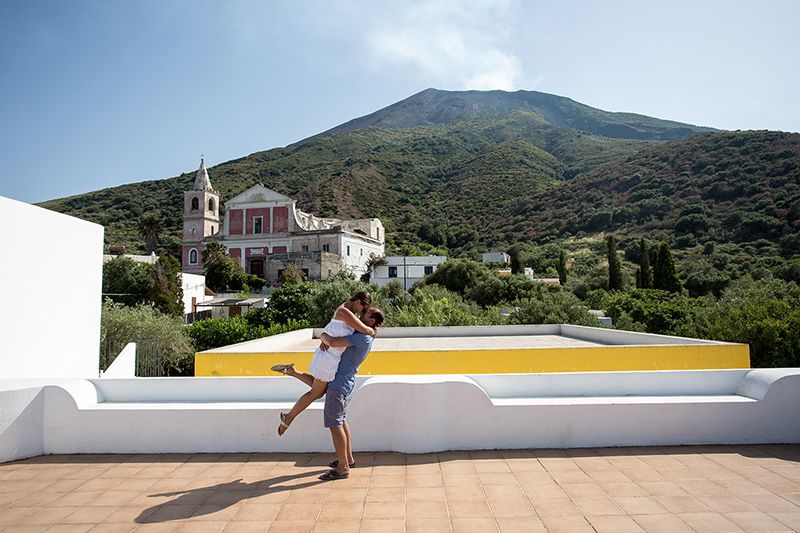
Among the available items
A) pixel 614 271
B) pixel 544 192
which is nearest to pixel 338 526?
pixel 614 271

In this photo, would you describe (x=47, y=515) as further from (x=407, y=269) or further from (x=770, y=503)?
(x=407, y=269)

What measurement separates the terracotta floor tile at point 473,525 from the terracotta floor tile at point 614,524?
0.56 metres

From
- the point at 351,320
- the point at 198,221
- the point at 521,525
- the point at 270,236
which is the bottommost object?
the point at 521,525

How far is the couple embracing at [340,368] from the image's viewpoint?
3504 millimetres

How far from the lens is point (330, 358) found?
3.60m

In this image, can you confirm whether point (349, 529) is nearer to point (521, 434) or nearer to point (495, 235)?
point (521, 434)

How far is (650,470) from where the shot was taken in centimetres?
355

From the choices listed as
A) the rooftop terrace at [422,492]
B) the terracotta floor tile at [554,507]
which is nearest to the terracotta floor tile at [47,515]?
the rooftop terrace at [422,492]

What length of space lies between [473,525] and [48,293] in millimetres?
5650

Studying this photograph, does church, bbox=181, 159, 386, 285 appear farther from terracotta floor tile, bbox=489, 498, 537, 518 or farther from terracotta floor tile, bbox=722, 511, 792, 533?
terracotta floor tile, bbox=722, 511, 792, 533

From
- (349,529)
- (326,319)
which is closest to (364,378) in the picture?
(349,529)

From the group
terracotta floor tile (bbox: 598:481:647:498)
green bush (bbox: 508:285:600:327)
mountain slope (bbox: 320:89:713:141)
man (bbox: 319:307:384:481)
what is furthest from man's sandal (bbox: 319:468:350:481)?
mountain slope (bbox: 320:89:713:141)

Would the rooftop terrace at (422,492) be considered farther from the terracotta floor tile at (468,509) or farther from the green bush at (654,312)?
the green bush at (654,312)

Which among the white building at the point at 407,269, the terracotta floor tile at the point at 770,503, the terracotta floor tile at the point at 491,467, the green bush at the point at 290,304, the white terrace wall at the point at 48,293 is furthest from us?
the white building at the point at 407,269
